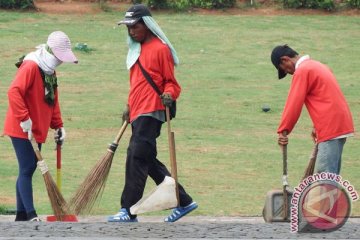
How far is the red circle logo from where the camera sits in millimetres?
9547

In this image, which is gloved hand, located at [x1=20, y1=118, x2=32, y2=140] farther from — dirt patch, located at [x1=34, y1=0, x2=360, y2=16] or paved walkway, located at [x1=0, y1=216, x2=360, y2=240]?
dirt patch, located at [x1=34, y1=0, x2=360, y2=16]

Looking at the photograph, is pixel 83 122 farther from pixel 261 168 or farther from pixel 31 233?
pixel 31 233

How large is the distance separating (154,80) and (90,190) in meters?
1.09

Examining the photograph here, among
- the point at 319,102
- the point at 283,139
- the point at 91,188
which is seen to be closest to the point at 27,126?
the point at 91,188

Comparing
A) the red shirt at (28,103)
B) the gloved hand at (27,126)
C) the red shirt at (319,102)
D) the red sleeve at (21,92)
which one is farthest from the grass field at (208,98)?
the red shirt at (319,102)

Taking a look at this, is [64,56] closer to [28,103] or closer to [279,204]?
[28,103]

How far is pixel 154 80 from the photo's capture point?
33.3ft

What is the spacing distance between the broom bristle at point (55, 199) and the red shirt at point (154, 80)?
0.85m

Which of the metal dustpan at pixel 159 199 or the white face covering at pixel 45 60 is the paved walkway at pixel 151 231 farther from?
the white face covering at pixel 45 60

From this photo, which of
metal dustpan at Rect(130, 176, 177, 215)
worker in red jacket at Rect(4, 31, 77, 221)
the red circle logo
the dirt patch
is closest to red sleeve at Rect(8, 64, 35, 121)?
worker in red jacket at Rect(4, 31, 77, 221)

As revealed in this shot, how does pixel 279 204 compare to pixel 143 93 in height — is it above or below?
below

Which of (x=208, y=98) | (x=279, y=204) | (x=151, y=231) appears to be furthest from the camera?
(x=208, y=98)

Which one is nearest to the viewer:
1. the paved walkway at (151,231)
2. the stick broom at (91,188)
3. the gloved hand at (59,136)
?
the paved walkway at (151,231)

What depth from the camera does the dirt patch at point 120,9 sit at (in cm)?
2667
